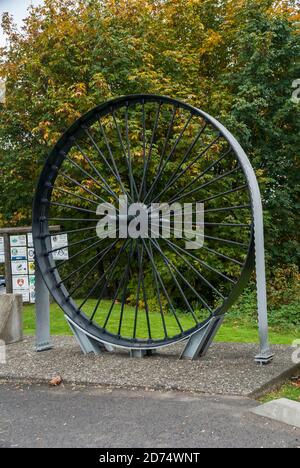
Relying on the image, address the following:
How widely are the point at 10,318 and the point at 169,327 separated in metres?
2.47

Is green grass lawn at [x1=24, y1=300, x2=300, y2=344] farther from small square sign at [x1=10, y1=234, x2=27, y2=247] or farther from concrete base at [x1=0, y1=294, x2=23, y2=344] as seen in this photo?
small square sign at [x1=10, y1=234, x2=27, y2=247]

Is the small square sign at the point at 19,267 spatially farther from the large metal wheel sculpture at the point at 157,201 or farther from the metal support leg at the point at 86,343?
the metal support leg at the point at 86,343

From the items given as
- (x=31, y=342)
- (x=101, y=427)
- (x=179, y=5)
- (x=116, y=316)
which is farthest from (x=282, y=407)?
(x=179, y=5)

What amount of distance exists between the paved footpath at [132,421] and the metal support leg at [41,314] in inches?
69.3

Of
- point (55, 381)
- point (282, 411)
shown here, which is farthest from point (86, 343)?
point (282, 411)

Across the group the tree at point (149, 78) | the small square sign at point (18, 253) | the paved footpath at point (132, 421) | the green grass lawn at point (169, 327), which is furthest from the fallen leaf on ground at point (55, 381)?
the tree at point (149, 78)

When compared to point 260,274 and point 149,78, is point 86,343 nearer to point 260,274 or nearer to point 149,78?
point 260,274

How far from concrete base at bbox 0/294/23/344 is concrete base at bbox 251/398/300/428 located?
4.36 m

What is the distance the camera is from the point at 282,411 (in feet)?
14.5

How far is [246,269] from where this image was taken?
230 inches

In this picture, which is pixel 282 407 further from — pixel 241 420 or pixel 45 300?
pixel 45 300

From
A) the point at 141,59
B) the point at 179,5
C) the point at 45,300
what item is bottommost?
the point at 45,300

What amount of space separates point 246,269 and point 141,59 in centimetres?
824

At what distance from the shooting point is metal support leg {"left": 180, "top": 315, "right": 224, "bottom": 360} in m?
6.13
